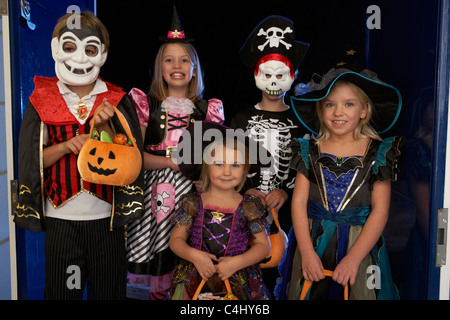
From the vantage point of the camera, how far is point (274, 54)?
241cm

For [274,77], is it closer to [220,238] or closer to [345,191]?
[345,191]

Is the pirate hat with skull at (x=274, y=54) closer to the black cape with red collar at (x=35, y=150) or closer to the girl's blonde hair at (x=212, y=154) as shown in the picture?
the girl's blonde hair at (x=212, y=154)

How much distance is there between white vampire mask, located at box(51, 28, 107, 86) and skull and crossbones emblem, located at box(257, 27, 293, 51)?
3.11 ft

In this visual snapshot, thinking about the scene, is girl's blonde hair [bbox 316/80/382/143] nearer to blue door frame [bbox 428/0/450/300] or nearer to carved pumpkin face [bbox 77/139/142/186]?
blue door frame [bbox 428/0/450/300]

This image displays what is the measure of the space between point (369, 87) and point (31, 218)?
1.72 metres

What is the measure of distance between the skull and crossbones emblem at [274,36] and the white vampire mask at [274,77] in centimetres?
12

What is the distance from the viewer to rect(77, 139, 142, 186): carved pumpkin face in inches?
71.8

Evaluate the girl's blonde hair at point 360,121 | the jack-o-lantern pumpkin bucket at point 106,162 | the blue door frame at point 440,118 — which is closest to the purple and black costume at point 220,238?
the jack-o-lantern pumpkin bucket at point 106,162

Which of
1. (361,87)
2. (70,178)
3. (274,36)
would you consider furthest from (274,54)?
(70,178)

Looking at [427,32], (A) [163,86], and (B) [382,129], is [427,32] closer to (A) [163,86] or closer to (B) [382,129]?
(B) [382,129]

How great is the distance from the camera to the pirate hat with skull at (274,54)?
2.39 m

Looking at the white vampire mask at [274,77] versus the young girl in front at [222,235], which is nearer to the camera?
the young girl in front at [222,235]

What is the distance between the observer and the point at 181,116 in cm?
239

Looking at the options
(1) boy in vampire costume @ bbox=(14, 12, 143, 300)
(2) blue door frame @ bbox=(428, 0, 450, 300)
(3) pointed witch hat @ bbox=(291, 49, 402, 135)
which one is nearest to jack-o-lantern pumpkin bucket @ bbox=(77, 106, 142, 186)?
(1) boy in vampire costume @ bbox=(14, 12, 143, 300)
